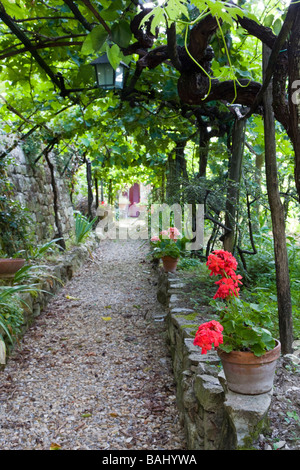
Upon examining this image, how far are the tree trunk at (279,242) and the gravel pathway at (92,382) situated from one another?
77cm

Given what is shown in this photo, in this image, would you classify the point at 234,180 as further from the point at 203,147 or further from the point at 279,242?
the point at 279,242

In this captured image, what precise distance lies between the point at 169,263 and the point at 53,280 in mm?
1437

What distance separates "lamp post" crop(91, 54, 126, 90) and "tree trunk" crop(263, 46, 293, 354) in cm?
141

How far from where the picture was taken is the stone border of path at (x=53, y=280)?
12.0 ft

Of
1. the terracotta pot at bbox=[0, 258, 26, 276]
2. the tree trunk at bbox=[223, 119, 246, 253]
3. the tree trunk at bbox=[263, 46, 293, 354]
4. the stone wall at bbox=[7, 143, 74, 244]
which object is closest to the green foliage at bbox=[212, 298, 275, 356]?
the tree trunk at bbox=[263, 46, 293, 354]

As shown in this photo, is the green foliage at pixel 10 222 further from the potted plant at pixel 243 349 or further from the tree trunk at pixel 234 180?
the potted plant at pixel 243 349

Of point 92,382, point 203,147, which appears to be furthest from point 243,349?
point 203,147

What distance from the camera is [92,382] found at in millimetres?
2713

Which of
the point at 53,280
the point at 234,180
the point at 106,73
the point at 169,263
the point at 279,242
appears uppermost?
the point at 106,73

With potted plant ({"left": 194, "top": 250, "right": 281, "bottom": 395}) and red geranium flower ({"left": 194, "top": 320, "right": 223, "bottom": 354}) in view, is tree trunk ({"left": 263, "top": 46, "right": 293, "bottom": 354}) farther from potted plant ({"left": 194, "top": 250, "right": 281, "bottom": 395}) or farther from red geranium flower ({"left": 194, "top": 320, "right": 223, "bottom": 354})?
red geranium flower ({"left": 194, "top": 320, "right": 223, "bottom": 354})

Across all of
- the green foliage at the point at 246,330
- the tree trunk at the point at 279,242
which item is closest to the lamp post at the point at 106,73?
the tree trunk at the point at 279,242

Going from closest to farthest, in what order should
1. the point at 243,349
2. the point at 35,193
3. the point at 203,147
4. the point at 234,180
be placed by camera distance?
the point at 243,349
the point at 234,180
the point at 203,147
the point at 35,193
